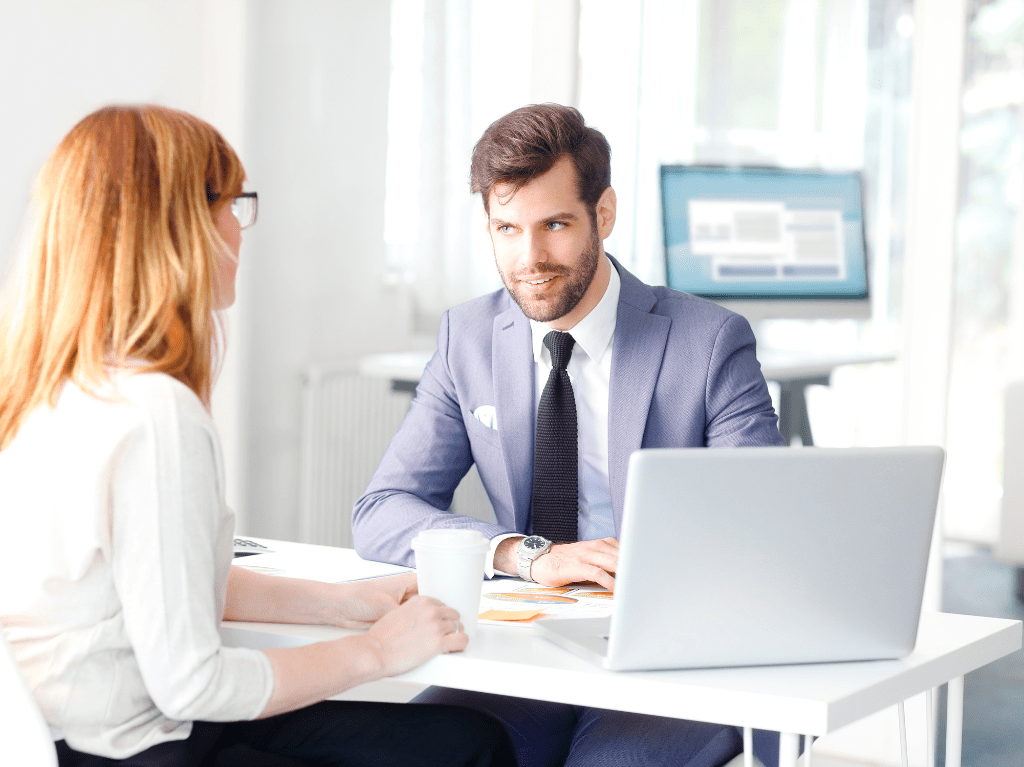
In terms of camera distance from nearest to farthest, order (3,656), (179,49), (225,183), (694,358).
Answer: (3,656), (225,183), (694,358), (179,49)

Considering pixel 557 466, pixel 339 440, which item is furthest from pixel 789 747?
pixel 339 440

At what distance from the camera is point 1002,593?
2.76 metres

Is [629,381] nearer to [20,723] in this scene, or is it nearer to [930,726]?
[930,726]

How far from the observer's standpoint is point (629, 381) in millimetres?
1924

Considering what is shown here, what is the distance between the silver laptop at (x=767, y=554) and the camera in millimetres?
1101

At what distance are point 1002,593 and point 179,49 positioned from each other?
2831 millimetres

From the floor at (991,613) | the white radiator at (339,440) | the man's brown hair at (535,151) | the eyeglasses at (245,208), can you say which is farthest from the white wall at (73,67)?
the floor at (991,613)

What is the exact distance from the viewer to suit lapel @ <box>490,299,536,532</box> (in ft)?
6.45

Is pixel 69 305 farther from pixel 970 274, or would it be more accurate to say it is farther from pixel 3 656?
pixel 970 274

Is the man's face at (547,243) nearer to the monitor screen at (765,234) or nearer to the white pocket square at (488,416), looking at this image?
the white pocket square at (488,416)

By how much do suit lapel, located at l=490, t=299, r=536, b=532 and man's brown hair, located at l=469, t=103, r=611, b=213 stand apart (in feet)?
0.85

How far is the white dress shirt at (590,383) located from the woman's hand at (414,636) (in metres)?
0.74

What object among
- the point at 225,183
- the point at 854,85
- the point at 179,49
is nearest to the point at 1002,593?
the point at 854,85

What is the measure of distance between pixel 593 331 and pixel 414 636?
916 mm
